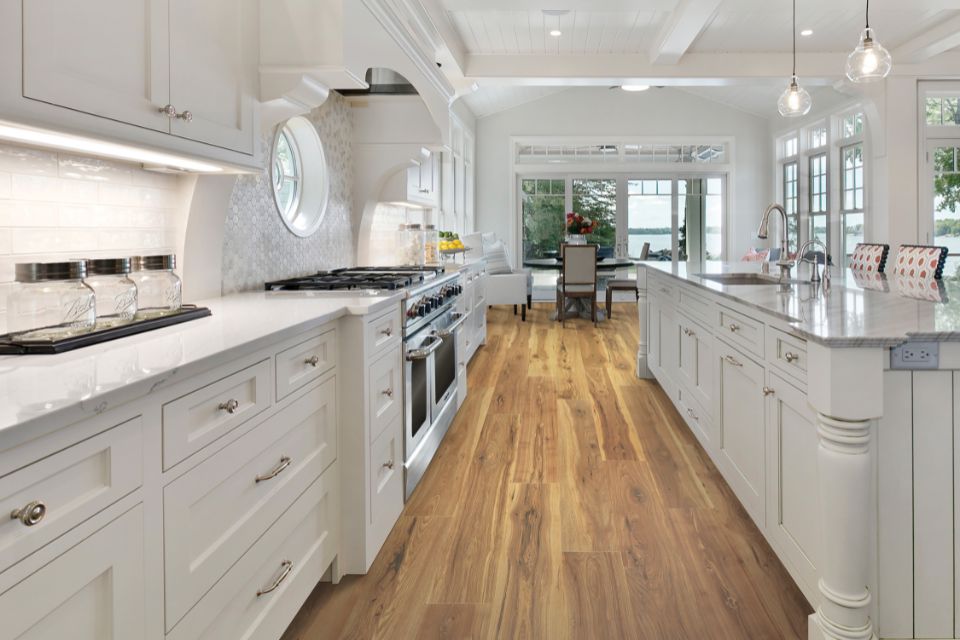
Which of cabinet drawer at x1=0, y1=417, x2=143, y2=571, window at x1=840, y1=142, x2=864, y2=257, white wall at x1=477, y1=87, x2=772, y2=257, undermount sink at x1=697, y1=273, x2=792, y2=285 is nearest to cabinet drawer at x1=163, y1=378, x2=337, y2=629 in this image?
cabinet drawer at x1=0, y1=417, x2=143, y2=571

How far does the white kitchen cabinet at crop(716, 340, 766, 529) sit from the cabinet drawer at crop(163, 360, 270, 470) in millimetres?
1586

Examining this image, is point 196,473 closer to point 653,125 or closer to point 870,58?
point 870,58

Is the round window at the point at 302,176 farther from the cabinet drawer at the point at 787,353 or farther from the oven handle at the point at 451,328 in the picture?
the cabinet drawer at the point at 787,353

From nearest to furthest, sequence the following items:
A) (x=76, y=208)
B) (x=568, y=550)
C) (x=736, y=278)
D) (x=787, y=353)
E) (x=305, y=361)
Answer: (x=76, y=208) → (x=305, y=361) → (x=787, y=353) → (x=568, y=550) → (x=736, y=278)

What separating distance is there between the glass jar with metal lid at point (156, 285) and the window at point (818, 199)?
8.68m

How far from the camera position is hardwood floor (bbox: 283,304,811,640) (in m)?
1.84

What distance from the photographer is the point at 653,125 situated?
10594 millimetres

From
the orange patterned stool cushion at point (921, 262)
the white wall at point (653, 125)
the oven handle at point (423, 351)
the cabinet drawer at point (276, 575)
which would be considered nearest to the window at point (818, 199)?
the white wall at point (653, 125)

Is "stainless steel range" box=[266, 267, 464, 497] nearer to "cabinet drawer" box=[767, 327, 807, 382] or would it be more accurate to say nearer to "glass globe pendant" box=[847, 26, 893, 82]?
"cabinet drawer" box=[767, 327, 807, 382]

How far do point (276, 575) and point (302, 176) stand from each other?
2.23 metres

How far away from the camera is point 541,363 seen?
18.8 feet

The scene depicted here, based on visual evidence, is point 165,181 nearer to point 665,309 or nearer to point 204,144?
point 204,144

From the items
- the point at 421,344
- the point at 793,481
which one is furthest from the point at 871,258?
the point at 421,344

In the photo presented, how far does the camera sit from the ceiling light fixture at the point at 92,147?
1.27 meters
